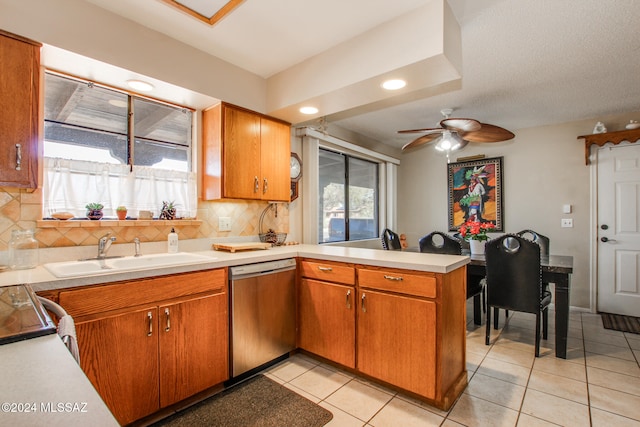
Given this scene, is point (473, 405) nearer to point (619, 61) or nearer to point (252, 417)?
point (252, 417)

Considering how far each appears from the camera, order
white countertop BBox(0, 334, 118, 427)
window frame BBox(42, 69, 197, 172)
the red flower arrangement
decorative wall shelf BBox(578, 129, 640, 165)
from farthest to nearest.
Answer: decorative wall shelf BBox(578, 129, 640, 165), the red flower arrangement, window frame BBox(42, 69, 197, 172), white countertop BBox(0, 334, 118, 427)

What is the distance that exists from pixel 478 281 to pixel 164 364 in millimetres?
3012

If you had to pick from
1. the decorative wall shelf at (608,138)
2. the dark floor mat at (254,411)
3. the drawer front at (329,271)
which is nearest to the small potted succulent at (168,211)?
the drawer front at (329,271)

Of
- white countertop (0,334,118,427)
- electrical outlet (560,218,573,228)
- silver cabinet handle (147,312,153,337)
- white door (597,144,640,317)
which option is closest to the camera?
white countertop (0,334,118,427)

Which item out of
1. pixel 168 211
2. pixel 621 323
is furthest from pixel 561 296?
pixel 168 211

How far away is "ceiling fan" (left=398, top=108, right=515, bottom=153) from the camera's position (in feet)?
9.43

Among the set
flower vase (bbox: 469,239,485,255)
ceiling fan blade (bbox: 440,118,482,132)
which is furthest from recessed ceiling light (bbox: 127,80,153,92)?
flower vase (bbox: 469,239,485,255)

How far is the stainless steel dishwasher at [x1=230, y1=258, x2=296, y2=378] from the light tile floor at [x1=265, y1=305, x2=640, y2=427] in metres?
0.20

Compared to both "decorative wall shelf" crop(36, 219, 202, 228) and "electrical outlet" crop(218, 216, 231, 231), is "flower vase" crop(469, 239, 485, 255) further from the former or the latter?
"decorative wall shelf" crop(36, 219, 202, 228)

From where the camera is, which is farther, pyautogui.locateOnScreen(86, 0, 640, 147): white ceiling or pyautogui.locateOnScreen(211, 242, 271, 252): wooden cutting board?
pyautogui.locateOnScreen(211, 242, 271, 252): wooden cutting board

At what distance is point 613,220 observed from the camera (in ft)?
12.2

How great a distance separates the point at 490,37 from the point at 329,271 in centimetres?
197

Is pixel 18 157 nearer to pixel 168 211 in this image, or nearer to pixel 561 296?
pixel 168 211

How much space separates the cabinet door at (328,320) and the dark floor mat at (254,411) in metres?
0.41
